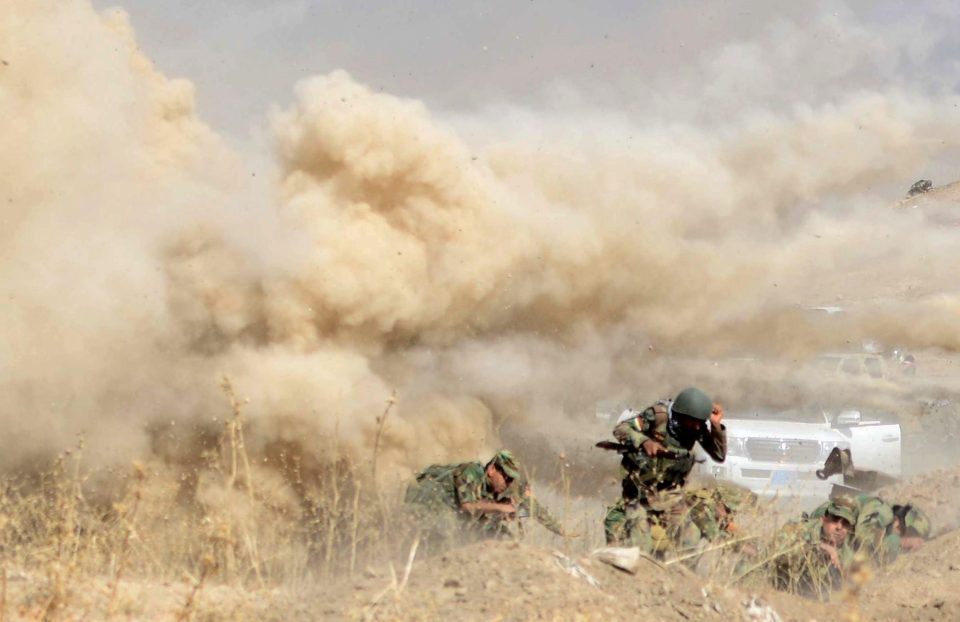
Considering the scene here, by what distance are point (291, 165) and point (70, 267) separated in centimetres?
246

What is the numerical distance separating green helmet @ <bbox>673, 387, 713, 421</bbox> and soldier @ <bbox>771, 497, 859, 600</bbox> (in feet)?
3.05

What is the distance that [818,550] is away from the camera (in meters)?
6.92

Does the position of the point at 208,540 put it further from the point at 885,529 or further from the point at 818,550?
the point at 885,529

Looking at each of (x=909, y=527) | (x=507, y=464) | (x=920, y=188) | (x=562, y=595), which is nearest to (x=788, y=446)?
(x=909, y=527)

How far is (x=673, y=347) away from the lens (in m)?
10.5

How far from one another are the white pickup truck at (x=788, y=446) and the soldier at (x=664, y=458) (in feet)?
9.70

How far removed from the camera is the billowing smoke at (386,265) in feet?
27.7

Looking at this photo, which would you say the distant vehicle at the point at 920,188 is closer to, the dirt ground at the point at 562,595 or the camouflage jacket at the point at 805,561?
the camouflage jacket at the point at 805,561

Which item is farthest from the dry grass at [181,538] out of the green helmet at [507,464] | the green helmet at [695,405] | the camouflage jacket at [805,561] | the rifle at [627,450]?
the camouflage jacket at [805,561]

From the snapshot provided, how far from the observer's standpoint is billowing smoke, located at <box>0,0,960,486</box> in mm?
8430

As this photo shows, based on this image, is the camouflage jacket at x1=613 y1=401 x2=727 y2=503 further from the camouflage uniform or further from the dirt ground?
the dirt ground

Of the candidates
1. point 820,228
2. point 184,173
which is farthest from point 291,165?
point 820,228

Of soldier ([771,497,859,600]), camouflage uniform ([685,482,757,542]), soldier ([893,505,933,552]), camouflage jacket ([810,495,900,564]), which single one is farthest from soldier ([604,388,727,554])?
soldier ([893,505,933,552])

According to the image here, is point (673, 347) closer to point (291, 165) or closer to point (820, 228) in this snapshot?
point (820, 228)
